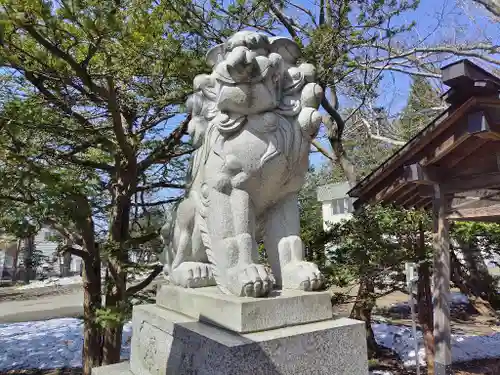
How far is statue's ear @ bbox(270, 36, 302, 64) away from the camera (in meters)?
2.42

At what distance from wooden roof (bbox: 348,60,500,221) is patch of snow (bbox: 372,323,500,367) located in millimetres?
2908

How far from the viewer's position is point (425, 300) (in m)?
6.08

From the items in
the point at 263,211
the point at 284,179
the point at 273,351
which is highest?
the point at 284,179

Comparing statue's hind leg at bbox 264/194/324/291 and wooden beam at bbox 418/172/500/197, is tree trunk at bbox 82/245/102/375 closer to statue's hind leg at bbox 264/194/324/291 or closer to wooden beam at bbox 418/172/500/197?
statue's hind leg at bbox 264/194/324/291

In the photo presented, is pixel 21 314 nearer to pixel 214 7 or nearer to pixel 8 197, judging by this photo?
pixel 8 197

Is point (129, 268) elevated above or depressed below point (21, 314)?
above

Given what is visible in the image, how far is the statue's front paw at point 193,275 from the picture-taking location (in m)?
2.45

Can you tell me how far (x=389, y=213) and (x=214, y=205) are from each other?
154 inches

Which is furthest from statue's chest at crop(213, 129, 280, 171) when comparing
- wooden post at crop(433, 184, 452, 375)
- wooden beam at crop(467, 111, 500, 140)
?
wooden post at crop(433, 184, 452, 375)

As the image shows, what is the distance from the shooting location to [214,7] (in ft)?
17.6

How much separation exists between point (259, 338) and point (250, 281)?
0.29 m

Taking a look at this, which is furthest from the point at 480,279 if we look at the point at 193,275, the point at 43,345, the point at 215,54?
the point at 43,345

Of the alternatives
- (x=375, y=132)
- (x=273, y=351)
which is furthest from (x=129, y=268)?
(x=375, y=132)

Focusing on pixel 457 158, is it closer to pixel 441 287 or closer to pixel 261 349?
pixel 441 287
